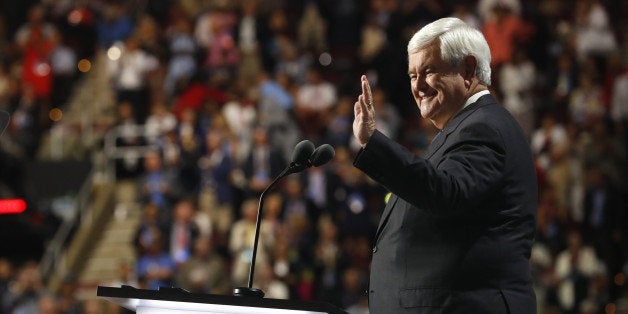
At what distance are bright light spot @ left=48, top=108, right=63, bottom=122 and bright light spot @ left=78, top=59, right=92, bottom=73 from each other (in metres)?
0.83

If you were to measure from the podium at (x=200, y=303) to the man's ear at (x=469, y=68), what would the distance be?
2.76 feet

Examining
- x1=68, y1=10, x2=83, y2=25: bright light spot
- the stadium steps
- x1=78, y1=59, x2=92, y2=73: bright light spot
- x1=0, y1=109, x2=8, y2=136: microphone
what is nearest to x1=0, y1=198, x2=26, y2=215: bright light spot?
x1=0, y1=109, x2=8, y2=136: microphone

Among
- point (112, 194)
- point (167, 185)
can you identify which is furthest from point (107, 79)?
point (167, 185)

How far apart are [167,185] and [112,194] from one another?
151 centimetres

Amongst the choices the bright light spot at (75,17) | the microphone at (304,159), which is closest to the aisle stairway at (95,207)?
the bright light spot at (75,17)

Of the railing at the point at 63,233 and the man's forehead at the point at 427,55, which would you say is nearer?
the man's forehead at the point at 427,55

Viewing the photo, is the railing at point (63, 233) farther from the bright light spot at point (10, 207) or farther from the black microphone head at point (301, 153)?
the black microphone head at point (301, 153)

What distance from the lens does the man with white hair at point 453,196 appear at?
10.1ft

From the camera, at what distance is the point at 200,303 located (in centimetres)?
306

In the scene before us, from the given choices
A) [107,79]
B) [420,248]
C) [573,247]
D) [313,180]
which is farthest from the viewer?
[107,79]

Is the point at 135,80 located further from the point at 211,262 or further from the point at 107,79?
the point at 211,262

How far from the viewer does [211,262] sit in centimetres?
994

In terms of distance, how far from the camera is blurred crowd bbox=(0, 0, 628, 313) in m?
9.83

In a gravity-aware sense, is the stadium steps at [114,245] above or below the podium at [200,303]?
above
